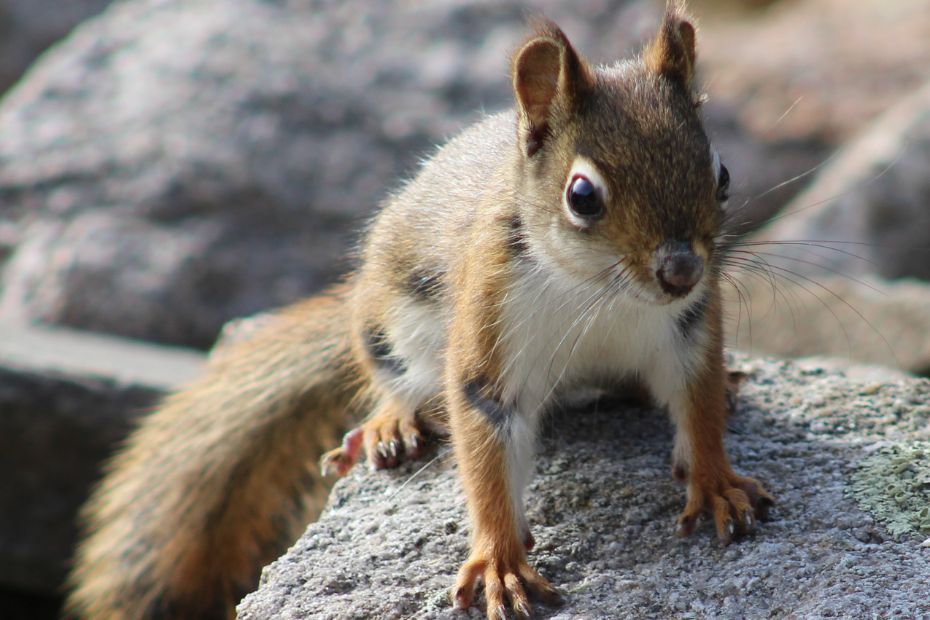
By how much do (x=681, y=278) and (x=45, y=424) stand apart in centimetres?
306

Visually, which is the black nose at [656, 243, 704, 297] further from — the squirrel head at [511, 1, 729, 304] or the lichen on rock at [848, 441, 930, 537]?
the lichen on rock at [848, 441, 930, 537]

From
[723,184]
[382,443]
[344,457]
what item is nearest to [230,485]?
[344,457]

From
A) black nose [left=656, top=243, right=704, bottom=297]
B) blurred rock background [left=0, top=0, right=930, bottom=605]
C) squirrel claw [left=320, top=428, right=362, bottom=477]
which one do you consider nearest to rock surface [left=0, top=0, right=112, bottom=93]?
blurred rock background [left=0, top=0, right=930, bottom=605]

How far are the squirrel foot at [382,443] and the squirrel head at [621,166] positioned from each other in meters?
0.82

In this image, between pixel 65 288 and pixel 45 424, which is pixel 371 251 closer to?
pixel 45 424

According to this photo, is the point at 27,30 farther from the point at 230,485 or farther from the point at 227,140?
the point at 230,485

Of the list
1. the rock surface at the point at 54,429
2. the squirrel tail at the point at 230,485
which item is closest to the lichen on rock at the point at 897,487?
the squirrel tail at the point at 230,485

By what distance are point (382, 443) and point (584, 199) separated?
106 centimetres

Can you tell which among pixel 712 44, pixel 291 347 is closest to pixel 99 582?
pixel 291 347

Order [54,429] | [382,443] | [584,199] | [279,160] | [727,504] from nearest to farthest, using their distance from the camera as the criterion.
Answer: [584,199]
[727,504]
[382,443]
[54,429]
[279,160]

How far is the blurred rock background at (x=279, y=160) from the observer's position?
5.45 m

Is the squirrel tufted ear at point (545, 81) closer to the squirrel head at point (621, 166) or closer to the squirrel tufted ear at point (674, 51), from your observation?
the squirrel head at point (621, 166)

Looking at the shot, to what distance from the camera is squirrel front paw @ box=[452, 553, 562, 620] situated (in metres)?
2.40

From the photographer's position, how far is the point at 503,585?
2443 mm
